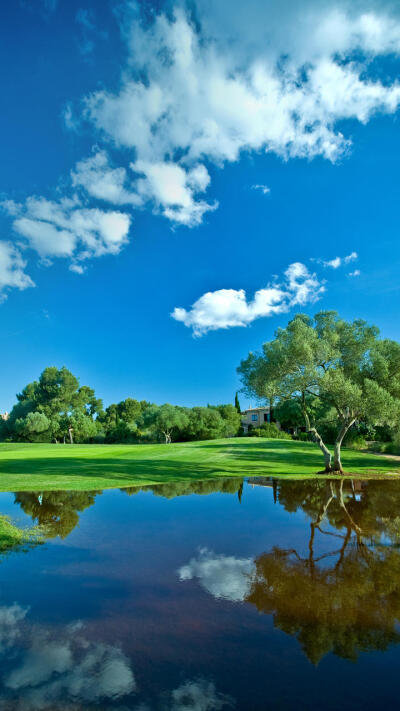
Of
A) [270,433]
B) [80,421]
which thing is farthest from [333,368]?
[80,421]

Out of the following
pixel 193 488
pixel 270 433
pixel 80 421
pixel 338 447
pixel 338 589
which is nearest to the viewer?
pixel 338 589

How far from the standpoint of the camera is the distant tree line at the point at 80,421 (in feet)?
244

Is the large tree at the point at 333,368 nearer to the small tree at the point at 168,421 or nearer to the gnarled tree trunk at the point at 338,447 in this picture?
the gnarled tree trunk at the point at 338,447

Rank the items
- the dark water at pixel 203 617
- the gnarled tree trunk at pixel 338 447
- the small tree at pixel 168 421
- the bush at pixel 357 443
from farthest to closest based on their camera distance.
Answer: the small tree at pixel 168 421 → the bush at pixel 357 443 → the gnarled tree trunk at pixel 338 447 → the dark water at pixel 203 617

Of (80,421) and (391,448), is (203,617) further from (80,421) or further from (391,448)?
(80,421)

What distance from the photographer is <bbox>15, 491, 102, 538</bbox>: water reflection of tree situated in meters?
Result: 11.3

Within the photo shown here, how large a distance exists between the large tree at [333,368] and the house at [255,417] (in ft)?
280

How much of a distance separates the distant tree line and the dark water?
206ft

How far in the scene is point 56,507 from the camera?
1405 cm

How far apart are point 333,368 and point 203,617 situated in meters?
18.0

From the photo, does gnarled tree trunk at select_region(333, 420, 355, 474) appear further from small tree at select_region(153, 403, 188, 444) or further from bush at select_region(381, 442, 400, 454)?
small tree at select_region(153, 403, 188, 444)

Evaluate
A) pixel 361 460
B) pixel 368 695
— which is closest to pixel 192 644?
pixel 368 695

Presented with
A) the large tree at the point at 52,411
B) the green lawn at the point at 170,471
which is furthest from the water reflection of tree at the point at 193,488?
the large tree at the point at 52,411

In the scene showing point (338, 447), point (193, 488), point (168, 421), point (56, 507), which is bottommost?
point (193, 488)
